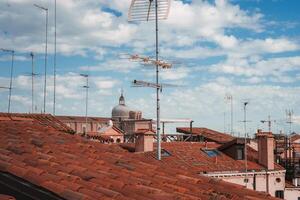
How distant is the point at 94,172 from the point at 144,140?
957 inches

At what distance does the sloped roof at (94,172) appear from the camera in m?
5.48

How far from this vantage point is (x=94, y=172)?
6391mm

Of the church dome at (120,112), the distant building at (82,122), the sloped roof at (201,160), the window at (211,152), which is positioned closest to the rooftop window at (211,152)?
the window at (211,152)

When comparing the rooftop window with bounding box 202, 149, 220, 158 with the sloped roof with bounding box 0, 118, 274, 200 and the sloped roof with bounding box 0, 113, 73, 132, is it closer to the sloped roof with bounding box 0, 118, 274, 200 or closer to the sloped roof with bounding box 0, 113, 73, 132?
the sloped roof with bounding box 0, 113, 73, 132

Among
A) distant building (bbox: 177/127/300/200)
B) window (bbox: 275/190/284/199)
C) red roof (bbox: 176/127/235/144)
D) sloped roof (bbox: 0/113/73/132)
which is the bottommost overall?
window (bbox: 275/190/284/199)

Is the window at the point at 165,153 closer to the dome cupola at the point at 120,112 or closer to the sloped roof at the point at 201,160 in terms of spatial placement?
the sloped roof at the point at 201,160

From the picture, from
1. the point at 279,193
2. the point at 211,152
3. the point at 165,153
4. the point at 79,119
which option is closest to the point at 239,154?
the point at 211,152

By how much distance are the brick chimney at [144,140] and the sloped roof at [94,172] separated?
21.5m

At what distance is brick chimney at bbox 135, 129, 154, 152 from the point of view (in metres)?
30.6

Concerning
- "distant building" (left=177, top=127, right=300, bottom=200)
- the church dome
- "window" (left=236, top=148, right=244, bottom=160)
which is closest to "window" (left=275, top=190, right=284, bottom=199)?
"distant building" (left=177, top=127, right=300, bottom=200)

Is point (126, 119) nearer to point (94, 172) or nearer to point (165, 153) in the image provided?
point (165, 153)

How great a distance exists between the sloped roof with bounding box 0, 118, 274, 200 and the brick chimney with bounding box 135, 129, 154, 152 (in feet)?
70.6

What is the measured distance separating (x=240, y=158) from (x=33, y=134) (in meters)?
27.2

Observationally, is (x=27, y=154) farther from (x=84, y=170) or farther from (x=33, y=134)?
(x=33, y=134)
